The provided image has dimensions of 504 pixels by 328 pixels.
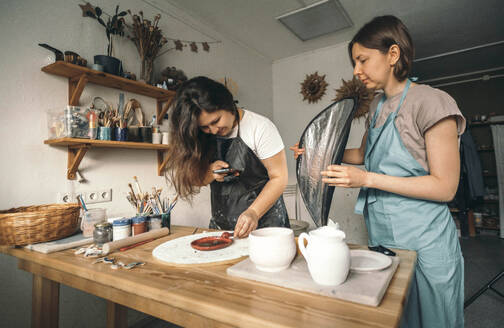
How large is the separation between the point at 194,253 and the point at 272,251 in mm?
329

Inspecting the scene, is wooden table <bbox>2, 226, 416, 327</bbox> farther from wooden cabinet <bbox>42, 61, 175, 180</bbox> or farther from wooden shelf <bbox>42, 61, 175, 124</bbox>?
wooden shelf <bbox>42, 61, 175, 124</bbox>

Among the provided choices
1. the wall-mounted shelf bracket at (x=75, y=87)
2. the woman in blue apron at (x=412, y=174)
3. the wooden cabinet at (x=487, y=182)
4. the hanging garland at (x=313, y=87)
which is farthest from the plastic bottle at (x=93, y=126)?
the wooden cabinet at (x=487, y=182)

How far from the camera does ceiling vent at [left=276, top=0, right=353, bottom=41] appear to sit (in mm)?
2518

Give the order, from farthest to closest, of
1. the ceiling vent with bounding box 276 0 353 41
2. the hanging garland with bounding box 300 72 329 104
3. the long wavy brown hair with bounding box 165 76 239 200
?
the hanging garland with bounding box 300 72 329 104 → the ceiling vent with bounding box 276 0 353 41 → the long wavy brown hair with bounding box 165 76 239 200

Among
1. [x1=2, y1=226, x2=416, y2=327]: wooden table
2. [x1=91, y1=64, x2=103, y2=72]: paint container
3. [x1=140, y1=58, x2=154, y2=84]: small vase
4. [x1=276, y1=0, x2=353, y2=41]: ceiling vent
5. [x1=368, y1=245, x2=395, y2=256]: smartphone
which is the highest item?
[x1=276, y1=0, x2=353, y2=41]: ceiling vent

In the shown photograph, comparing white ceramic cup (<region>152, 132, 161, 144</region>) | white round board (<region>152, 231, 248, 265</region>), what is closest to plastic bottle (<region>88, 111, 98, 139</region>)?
white ceramic cup (<region>152, 132, 161, 144</region>)

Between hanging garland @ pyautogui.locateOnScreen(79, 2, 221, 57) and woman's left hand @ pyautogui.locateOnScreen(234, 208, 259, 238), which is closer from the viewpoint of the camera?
woman's left hand @ pyautogui.locateOnScreen(234, 208, 259, 238)

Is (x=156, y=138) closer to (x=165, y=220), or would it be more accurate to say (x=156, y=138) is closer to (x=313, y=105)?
(x=165, y=220)

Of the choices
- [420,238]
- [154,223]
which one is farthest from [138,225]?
[420,238]

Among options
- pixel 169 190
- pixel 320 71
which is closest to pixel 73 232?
pixel 169 190

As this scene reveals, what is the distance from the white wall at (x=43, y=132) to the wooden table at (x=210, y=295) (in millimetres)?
764

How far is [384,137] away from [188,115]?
793mm

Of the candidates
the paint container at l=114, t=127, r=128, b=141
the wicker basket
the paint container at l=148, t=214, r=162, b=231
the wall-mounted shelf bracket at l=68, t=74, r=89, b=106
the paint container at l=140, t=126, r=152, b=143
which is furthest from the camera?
the paint container at l=140, t=126, r=152, b=143

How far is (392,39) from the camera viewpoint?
0.98 m
